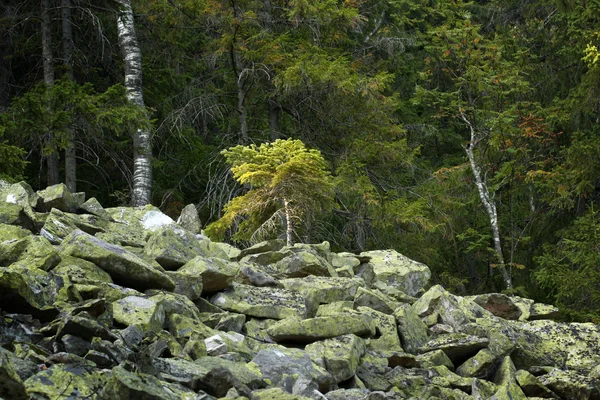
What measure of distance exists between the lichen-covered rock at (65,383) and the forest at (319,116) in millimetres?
7555

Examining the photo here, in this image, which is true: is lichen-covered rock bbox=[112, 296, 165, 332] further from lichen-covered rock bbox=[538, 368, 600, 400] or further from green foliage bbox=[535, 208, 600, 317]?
green foliage bbox=[535, 208, 600, 317]

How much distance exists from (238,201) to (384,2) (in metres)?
12.8

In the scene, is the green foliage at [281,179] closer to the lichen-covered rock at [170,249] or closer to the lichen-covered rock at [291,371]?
the lichen-covered rock at [170,249]

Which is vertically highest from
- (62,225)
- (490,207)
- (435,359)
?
(490,207)

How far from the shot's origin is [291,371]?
5844 millimetres

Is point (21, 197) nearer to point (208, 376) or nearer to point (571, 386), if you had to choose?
point (208, 376)

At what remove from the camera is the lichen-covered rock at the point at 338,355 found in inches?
244

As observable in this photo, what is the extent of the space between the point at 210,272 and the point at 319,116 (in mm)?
9897

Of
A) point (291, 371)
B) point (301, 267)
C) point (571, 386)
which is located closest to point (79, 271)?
point (291, 371)

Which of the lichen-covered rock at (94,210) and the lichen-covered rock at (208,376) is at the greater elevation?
the lichen-covered rock at (94,210)

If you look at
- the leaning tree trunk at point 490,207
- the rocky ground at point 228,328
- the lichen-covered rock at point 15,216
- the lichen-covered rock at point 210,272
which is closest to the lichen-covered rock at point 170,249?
the rocky ground at point 228,328

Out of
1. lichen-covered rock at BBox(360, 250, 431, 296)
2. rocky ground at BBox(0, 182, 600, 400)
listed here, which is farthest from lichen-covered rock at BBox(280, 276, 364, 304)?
lichen-covered rock at BBox(360, 250, 431, 296)

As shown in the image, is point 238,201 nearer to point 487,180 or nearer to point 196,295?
point 196,295

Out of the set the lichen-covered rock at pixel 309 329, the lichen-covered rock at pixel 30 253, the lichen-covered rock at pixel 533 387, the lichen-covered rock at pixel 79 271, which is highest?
the lichen-covered rock at pixel 30 253
